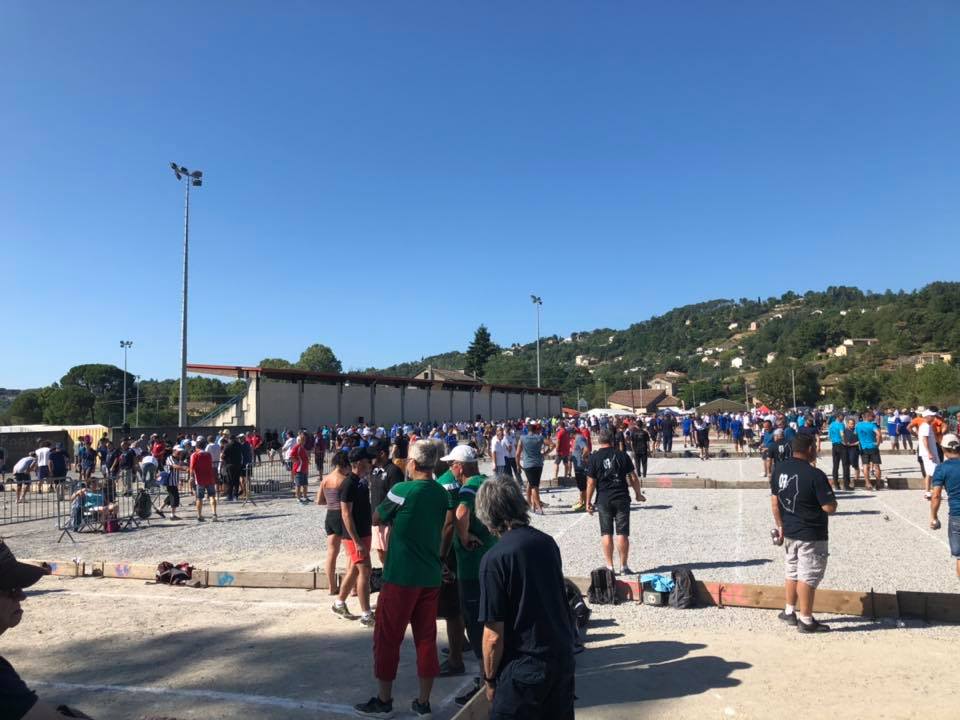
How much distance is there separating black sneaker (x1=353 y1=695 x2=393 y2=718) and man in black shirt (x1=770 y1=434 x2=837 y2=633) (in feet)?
12.6

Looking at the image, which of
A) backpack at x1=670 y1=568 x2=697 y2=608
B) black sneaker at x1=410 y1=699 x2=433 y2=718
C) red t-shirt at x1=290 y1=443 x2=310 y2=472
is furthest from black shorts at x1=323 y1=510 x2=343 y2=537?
red t-shirt at x1=290 y1=443 x2=310 y2=472

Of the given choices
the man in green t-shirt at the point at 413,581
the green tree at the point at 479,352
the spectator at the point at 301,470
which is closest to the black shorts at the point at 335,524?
the man in green t-shirt at the point at 413,581

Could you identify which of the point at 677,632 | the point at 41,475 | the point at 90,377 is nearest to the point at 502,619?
the point at 677,632

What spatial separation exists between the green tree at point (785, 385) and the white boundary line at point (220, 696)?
85.0 metres

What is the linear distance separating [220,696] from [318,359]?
9635cm

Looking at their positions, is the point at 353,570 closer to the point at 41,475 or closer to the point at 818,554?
the point at 818,554

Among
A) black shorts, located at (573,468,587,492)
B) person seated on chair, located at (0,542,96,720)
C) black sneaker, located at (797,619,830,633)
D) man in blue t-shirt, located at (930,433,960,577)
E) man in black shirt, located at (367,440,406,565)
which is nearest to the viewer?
person seated on chair, located at (0,542,96,720)

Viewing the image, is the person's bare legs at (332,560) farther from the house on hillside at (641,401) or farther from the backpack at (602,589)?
the house on hillside at (641,401)

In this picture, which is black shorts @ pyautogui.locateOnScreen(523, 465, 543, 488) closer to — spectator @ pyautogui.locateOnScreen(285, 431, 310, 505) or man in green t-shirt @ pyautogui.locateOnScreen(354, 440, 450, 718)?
spectator @ pyautogui.locateOnScreen(285, 431, 310, 505)

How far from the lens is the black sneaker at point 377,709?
4.47 metres

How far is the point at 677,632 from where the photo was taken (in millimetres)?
6152

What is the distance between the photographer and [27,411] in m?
73.3

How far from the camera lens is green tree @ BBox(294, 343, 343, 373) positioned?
98312mm

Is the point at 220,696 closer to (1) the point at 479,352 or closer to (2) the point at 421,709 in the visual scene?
(2) the point at 421,709
